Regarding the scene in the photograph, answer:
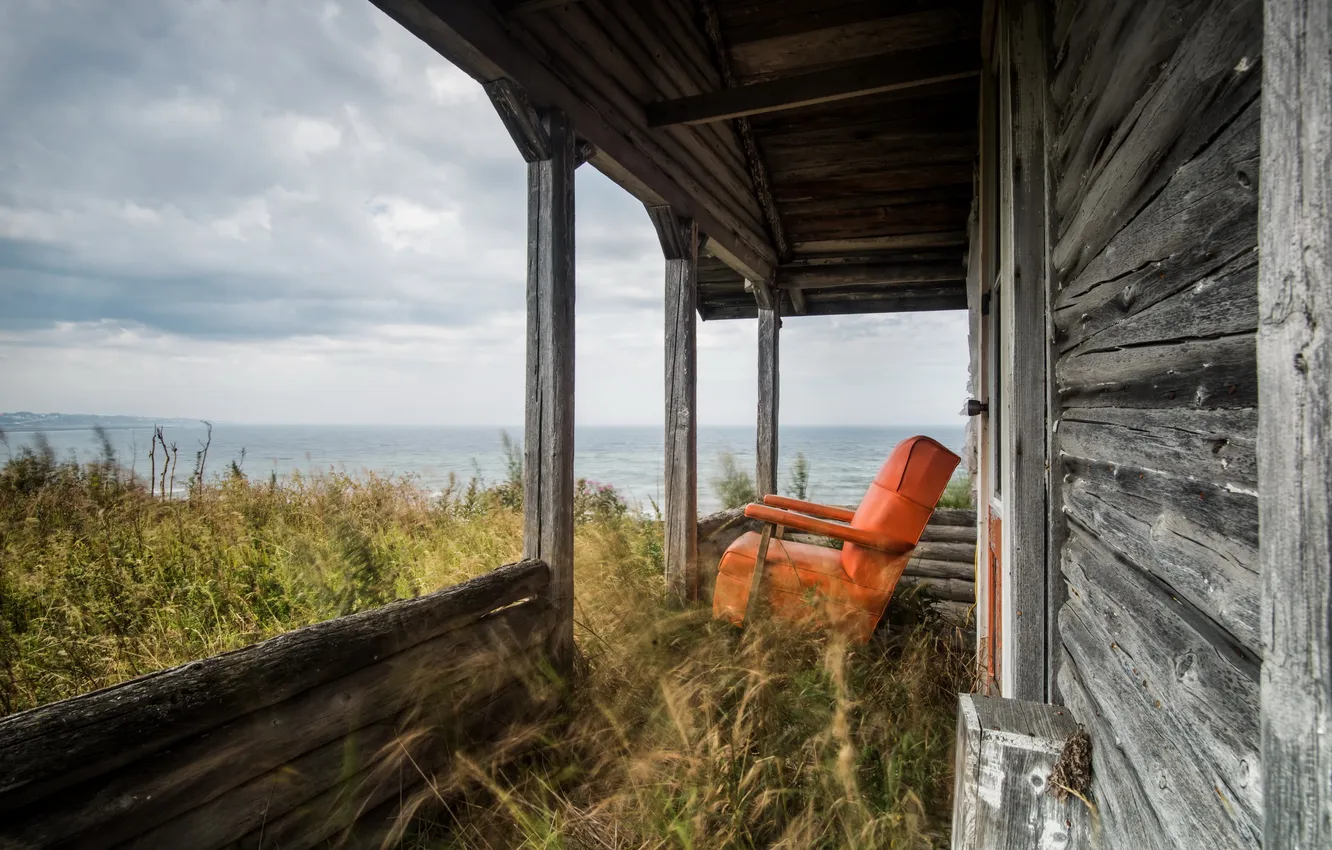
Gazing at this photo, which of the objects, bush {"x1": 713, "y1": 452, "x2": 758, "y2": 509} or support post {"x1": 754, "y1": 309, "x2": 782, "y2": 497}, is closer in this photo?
support post {"x1": 754, "y1": 309, "x2": 782, "y2": 497}

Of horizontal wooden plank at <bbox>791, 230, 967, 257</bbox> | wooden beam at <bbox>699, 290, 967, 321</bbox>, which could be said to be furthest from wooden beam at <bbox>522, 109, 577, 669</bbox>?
wooden beam at <bbox>699, 290, 967, 321</bbox>

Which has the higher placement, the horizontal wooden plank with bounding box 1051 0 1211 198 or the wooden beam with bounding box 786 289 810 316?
the wooden beam with bounding box 786 289 810 316

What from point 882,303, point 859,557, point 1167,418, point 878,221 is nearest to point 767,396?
point 878,221

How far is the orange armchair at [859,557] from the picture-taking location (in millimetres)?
3045

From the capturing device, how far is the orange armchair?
9.99 ft

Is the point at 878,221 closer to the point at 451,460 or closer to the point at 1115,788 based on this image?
the point at 1115,788

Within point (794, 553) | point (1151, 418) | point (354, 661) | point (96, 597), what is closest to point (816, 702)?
point (794, 553)

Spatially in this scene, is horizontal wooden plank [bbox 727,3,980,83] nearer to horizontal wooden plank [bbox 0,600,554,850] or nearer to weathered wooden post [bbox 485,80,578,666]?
weathered wooden post [bbox 485,80,578,666]

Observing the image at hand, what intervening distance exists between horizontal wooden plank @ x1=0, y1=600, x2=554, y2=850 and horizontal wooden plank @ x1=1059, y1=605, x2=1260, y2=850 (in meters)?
1.85

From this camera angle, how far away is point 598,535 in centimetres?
426

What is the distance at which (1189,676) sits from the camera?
28.7 inches

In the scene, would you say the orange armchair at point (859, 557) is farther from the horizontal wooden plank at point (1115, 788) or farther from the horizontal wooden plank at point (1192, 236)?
the horizontal wooden plank at point (1192, 236)

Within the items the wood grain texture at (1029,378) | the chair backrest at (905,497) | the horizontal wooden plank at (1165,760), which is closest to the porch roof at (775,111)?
the wood grain texture at (1029,378)

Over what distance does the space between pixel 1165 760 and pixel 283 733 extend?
1874mm
